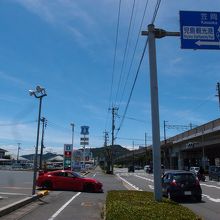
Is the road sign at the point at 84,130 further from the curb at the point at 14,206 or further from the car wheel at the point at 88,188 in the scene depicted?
the curb at the point at 14,206

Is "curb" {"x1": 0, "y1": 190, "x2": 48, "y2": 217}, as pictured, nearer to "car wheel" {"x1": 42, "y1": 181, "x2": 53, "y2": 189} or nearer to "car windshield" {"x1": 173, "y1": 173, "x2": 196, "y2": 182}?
"car windshield" {"x1": 173, "y1": 173, "x2": 196, "y2": 182}

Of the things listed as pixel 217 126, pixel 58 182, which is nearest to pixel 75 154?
pixel 217 126

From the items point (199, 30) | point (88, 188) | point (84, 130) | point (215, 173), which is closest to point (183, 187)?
point (88, 188)

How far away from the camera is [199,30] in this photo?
50.7 ft

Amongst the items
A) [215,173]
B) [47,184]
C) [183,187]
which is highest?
[215,173]

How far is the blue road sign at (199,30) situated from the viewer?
15.4 metres

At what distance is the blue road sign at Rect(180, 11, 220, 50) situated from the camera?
50.6 feet

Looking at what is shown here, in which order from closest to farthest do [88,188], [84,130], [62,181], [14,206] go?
[14,206] < [88,188] < [62,181] < [84,130]

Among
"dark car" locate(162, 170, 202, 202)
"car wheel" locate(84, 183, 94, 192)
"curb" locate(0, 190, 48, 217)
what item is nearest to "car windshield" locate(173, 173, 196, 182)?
"dark car" locate(162, 170, 202, 202)

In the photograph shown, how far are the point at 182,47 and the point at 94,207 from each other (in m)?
7.35

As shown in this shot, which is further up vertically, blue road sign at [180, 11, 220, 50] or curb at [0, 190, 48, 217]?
blue road sign at [180, 11, 220, 50]

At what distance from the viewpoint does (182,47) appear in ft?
50.5

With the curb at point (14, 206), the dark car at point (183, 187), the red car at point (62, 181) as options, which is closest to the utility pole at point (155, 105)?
the curb at point (14, 206)

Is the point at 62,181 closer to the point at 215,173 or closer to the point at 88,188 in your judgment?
the point at 88,188
